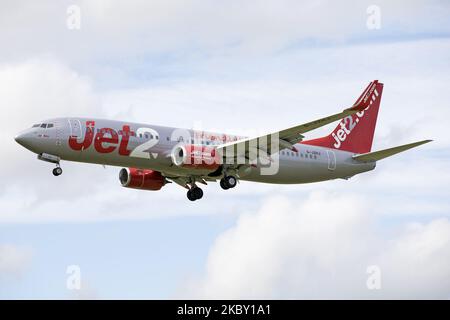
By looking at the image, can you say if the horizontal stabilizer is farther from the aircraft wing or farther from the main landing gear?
the main landing gear

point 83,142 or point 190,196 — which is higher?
point 83,142

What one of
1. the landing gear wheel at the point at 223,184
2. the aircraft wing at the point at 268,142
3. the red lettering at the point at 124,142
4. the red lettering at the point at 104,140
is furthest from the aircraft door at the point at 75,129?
the landing gear wheel at the point at 223,184

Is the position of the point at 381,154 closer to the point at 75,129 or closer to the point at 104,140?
the point at 104,140

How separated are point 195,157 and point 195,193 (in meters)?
7.34

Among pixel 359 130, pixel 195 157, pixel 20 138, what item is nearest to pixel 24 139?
pixel 20 138

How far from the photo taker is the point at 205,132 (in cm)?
6688

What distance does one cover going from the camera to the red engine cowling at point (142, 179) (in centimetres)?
7125

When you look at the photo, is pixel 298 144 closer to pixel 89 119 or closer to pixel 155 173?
pixel 155 173

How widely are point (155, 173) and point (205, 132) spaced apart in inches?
255

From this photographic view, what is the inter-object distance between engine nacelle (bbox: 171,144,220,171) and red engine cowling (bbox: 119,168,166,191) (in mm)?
6781

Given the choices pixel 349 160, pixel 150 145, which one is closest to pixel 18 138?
pixel 150 145

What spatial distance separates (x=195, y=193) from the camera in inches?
2817

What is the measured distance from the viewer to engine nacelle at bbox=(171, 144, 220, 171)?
211 ft

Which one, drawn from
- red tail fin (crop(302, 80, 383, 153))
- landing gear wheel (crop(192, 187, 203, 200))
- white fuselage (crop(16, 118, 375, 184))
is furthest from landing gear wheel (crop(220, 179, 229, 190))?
red tail fin (crop(302, 80, 383, 153))
